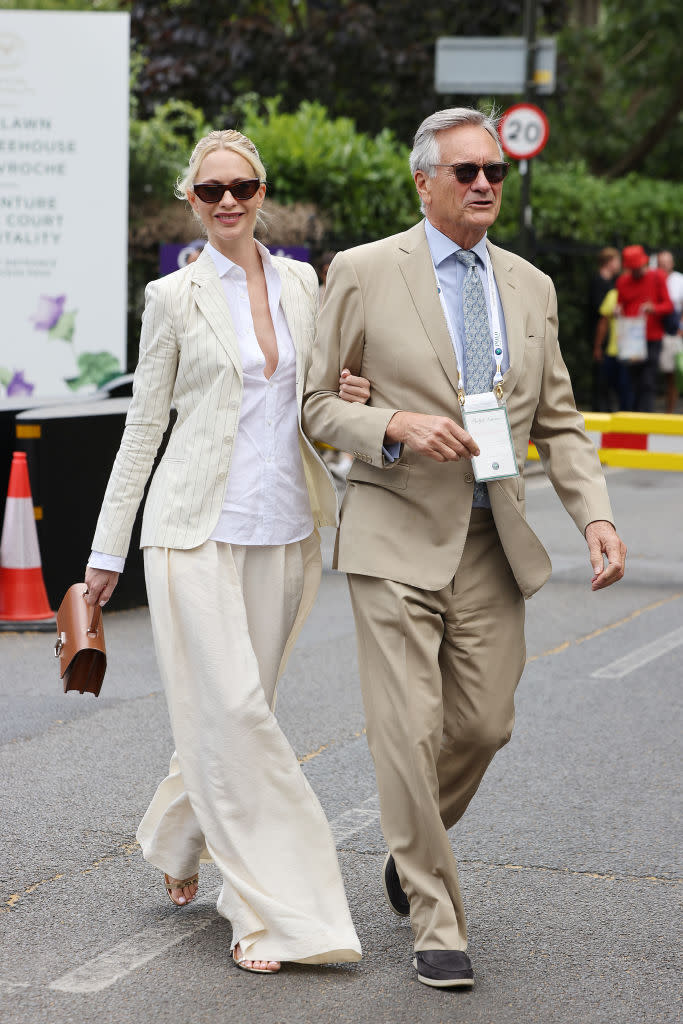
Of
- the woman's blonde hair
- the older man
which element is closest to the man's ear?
the older man

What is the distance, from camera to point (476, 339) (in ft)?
13.1

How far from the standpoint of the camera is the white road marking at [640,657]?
7.47 m

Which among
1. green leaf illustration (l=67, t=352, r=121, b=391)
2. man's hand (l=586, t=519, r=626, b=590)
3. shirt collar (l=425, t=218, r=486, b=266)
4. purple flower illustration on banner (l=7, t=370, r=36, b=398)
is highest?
shirt collar (l=425, t=218, r=486, b=266)

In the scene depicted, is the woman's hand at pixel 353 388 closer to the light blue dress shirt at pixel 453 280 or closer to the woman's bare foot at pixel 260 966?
the light blue dress shirt at pixel 453 280

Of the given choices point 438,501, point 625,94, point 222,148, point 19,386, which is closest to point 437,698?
point 438,501

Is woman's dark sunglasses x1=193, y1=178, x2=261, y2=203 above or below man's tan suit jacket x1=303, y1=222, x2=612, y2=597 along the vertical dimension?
above

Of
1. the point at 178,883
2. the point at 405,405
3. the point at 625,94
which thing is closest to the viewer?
the point at 405,405

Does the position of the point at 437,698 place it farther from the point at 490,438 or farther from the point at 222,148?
the point at 222,148

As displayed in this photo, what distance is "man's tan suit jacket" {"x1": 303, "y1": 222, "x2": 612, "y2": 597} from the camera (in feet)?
12.9

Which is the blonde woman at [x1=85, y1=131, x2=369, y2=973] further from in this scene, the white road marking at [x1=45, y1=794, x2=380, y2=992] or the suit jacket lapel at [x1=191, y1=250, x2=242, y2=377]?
the white road marking at [x1=45, y1=794, x2=380, y2=992]

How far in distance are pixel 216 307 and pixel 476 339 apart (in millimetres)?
658

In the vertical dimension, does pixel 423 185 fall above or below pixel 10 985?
above

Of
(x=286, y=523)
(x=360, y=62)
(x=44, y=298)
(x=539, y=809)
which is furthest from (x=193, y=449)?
(x=360, y=62)

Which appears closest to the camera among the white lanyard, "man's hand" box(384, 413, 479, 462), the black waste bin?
"man's hand" box(384, 413, 479, 462)
